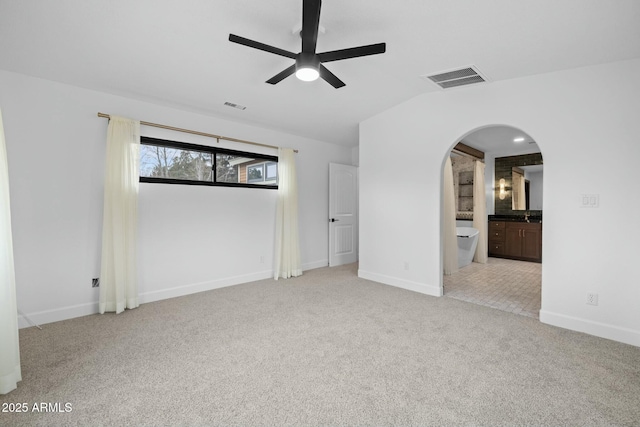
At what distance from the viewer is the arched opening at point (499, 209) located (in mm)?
4938

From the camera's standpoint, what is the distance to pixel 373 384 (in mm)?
1896

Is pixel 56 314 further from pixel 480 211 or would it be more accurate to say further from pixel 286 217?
pixel 480 211

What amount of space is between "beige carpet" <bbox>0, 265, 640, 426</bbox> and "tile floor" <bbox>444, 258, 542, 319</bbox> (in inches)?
14.3

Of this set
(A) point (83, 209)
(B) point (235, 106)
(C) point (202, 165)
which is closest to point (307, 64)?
(B) point (235, 106)

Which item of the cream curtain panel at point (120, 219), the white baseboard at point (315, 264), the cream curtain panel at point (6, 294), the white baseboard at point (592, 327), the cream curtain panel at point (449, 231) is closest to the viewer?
the cream curtain panel at point (6, 294)

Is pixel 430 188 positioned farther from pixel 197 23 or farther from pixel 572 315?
pixel 197 23

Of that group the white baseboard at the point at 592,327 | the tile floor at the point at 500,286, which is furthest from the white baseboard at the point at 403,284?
the white baseboard at the point at 592,327

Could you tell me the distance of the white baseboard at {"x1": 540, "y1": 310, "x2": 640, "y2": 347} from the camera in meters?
2.48

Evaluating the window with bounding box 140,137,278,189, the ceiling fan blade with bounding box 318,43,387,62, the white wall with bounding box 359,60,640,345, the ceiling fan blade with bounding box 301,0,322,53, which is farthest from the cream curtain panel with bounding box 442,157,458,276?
the ceiling fan blade with bounding box 301,0,322,53

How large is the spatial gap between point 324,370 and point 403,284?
7.65 feet

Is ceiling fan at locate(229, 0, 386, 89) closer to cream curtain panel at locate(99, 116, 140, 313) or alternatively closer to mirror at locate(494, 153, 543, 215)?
Answer: cream curtain panel at locate(99, 116, 140, 313)

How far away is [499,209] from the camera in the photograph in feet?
22.2

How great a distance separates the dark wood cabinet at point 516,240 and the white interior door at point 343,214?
10.6 feet

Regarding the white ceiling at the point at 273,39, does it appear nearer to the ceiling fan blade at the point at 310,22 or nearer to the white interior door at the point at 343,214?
the ceiling fan blade at the point at 310,22
